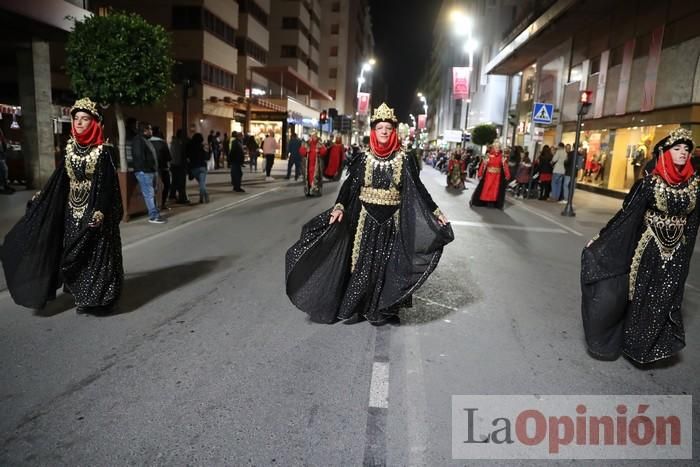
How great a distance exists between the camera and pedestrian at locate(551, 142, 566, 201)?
18797 mm

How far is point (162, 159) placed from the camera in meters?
12.2

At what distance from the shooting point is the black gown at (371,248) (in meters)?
4.99

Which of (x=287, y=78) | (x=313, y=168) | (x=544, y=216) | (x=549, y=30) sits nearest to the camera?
(x=544, y=216)

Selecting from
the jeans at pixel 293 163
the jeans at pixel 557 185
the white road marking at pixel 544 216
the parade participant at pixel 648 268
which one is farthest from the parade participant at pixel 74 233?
the jeans at pixel 293 163

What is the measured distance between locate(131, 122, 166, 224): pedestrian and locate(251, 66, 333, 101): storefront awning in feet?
106

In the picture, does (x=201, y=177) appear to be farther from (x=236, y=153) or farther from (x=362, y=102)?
(x=362, y=102)

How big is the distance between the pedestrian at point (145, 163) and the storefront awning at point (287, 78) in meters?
32.4

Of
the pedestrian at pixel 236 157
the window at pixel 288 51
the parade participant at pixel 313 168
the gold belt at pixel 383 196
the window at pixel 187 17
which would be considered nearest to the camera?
the gold belt at pixel 383 196

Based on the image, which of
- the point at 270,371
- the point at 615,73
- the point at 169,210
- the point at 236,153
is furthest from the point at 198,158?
the point at 615,73

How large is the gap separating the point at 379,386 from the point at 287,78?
45544mm

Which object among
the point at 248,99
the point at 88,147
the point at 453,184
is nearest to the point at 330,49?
the point at 248,99

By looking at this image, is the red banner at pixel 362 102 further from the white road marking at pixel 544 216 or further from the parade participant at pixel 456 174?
the white road marking at pixel 544 216

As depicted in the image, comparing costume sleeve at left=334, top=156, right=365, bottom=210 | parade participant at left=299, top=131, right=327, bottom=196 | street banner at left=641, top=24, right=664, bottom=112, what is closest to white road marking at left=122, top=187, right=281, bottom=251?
parade participant at left=299, top=131, right=327, bottom=196

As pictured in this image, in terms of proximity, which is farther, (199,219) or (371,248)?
(199,219)
